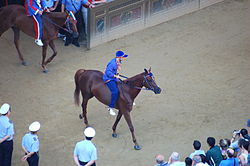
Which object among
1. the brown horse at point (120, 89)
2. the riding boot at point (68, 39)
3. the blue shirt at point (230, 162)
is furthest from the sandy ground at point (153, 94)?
the blue shirt at point (230, 162)

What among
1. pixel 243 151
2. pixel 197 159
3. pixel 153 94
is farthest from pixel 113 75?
pixel 243 151

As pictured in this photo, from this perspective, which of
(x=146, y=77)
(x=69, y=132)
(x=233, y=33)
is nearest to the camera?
(x=146, y=77)

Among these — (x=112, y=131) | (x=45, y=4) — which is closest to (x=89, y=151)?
(x=112, y=131)

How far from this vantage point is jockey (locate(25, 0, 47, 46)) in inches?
641

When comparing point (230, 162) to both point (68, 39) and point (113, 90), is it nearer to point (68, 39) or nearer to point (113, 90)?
point (113, 90)

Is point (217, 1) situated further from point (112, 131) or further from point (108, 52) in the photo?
point (112, 131)

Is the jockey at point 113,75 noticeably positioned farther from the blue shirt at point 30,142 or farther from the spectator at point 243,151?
the spectator at point 243,151

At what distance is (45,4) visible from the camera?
16.7 meters

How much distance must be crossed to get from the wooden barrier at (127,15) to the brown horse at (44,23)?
1367 millimetres

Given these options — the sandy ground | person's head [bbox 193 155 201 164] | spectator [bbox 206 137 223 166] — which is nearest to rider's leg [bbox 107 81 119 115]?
the sandy ground

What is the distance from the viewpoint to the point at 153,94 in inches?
632

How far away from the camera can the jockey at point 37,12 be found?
53.4 ft

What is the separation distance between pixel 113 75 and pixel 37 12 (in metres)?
3.89

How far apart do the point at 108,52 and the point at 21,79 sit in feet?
9.50
